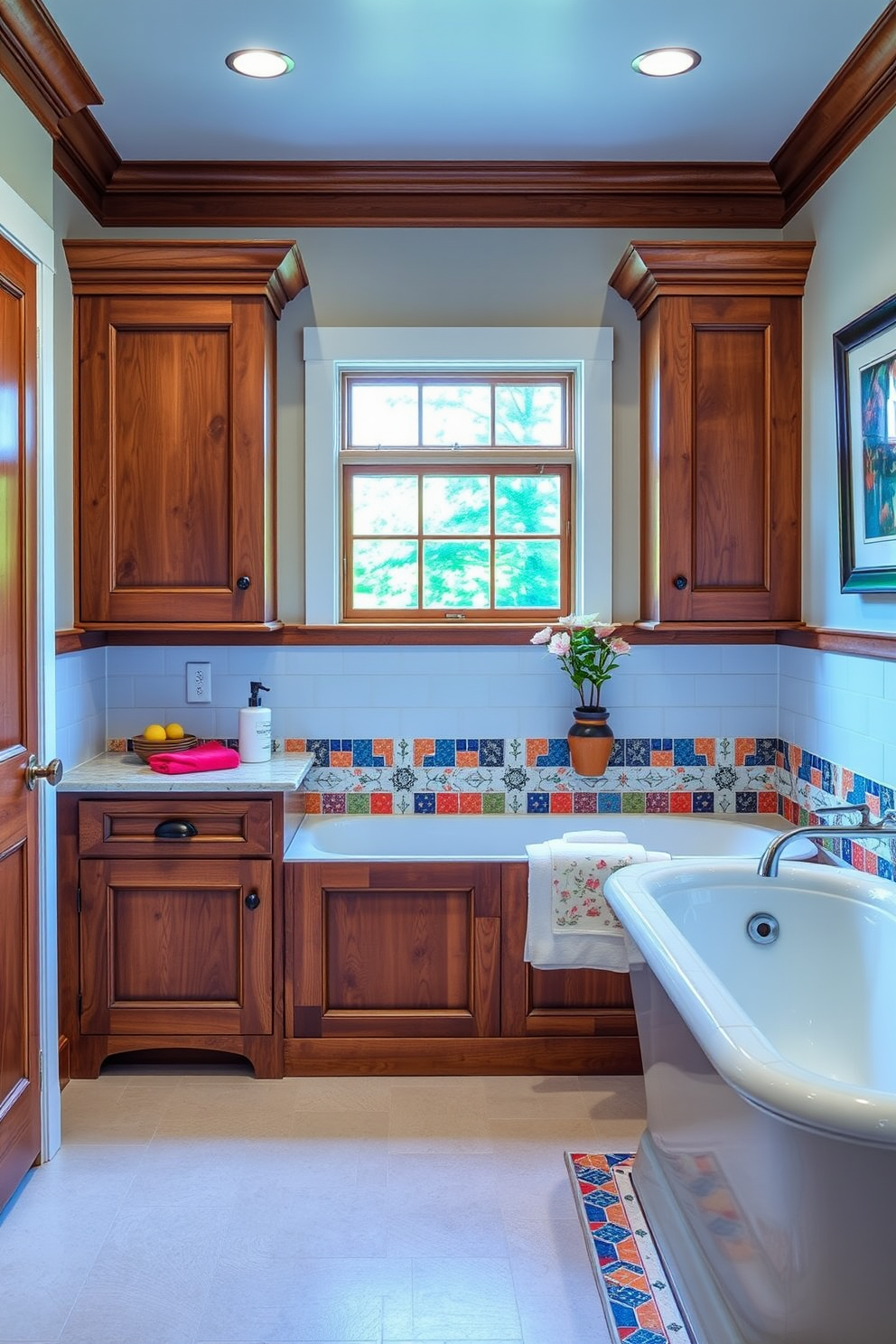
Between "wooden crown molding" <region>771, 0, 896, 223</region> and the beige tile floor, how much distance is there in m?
2.73

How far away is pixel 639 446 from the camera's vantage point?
3652 mm

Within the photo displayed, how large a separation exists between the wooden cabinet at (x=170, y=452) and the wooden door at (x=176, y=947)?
2.55 ft

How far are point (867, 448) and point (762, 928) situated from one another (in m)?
1.27

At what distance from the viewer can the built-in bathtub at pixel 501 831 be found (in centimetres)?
359

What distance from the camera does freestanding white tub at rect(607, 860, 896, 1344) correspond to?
1516 mm

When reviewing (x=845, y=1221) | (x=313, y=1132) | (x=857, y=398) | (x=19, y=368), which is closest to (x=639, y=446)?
(x=857, y=398)

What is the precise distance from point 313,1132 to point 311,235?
277cm

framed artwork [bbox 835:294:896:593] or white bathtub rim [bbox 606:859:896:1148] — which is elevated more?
framed artwork [bbox 835:294:896:593]

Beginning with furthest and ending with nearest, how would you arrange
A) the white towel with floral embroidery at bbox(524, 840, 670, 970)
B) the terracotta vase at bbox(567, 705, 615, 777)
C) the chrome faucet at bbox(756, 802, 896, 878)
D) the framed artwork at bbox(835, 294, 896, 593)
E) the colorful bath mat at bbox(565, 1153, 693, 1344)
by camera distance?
1. the terracotta vase at bbox(567, 705, 615, 777)
2. the white towel with floral embroidery at bbox(524, 840, 670, 970)
3. the framed artwork at bbox(835, 294, 896, 593)
4. the chrome faucet at bbox(756, 802, 896, 878)
5. the colorful bath mat at bbox(565, 1153, 693, 1344)

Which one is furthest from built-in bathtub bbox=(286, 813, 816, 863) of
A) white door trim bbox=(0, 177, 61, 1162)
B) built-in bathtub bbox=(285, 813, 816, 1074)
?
white door trim bbox=(0, 177, 61, 1162)

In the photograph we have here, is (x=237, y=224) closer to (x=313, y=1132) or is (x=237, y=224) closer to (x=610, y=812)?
(x=610, y=812)

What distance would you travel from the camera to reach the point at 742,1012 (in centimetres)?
186

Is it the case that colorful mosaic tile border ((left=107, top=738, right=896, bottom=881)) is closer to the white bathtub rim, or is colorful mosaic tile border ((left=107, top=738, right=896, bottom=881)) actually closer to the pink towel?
the pink towel

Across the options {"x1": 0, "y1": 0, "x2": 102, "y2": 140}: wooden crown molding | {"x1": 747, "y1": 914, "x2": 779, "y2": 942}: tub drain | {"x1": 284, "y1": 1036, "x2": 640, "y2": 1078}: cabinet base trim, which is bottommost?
{"x1": 284, "y1": 1036, "x2": 640, "y2": 1078}: cabinet base trim
